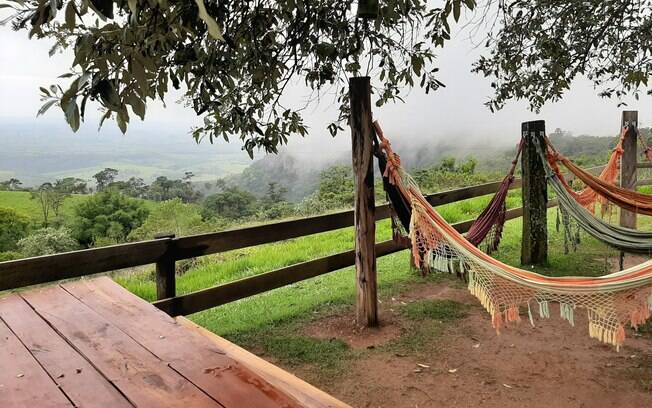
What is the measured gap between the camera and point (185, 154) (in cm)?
671

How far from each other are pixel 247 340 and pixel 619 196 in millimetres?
2879

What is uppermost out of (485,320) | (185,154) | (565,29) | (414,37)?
(565,29)

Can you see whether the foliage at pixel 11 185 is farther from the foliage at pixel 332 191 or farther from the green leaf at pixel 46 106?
the green leaf at pixel 46 106

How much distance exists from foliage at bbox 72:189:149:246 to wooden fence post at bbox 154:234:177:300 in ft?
8.39

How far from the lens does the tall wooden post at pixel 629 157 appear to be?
4547 mm

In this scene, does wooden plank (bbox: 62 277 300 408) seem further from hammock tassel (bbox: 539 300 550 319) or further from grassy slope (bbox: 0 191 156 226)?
grassy slope (bbox: 0 191 156 226)

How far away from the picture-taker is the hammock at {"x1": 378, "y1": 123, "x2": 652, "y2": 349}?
6.07 ft

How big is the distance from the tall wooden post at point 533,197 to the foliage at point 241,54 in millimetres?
1567

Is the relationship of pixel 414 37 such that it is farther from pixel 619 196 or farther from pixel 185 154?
pixel 185 154

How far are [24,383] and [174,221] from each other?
179 inches

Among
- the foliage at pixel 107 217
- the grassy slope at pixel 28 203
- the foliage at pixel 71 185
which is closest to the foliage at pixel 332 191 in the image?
the foliage at pixel 107 217

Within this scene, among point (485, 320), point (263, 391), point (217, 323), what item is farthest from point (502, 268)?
point (217, 323)

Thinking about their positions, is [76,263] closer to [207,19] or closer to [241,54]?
[241,54]

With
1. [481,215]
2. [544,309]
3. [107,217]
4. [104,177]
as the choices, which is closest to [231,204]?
[104,177]
